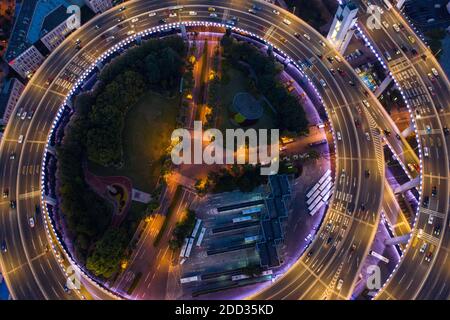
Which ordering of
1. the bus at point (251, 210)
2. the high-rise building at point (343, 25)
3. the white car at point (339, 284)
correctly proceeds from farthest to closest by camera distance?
the high-rise building at point (343, 25), the bus at point (251, 210), the white car at point (339, 284)

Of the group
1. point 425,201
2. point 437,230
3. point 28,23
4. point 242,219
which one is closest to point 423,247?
point 437,230

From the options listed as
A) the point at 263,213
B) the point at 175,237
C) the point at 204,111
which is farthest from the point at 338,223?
the point at 204,111

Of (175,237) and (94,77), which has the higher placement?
(94,77)

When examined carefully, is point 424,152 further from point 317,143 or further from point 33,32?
point 33,32

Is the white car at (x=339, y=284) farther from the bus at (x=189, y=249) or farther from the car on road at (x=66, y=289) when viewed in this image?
the car on road at (x=66, y=289)

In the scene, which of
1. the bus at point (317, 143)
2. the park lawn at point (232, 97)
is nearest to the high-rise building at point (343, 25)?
the park lawn at point (232, 97)

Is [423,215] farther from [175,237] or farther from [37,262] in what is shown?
[37,262]
